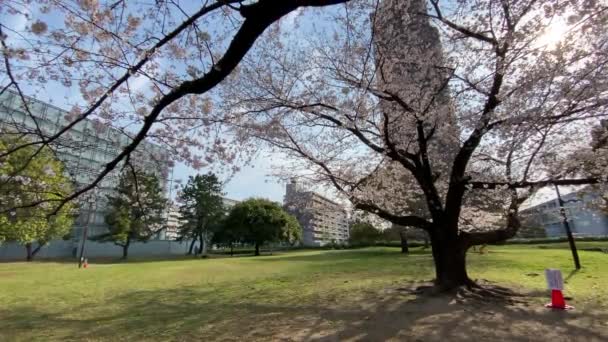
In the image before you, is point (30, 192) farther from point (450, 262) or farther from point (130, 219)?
point (130, 219)

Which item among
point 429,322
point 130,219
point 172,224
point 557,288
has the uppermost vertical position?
point 172,224

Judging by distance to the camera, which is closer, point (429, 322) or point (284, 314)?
point (429, 322)

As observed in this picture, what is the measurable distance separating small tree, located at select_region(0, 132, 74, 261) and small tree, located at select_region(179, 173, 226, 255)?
1477 cm

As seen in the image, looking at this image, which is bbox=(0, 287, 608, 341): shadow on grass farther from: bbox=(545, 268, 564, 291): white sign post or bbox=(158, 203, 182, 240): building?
bbox=(158, 203, 182, 240): building

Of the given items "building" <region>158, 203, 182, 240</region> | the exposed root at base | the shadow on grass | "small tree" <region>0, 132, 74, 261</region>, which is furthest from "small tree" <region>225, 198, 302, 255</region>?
the exposed root at base

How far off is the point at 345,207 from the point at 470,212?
4.64m

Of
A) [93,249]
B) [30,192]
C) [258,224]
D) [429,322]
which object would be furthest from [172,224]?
[429,322]

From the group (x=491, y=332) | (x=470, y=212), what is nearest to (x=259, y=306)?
(x=491, y=332)

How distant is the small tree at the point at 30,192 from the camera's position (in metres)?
5.21

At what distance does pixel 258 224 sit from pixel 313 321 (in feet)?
104

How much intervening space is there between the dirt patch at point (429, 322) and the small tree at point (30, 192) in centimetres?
382

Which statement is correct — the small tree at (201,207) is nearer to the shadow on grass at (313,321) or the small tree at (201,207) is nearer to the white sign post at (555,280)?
the shadow on grass at (313,321)

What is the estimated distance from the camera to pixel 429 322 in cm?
516

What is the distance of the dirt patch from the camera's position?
452 centimetres
